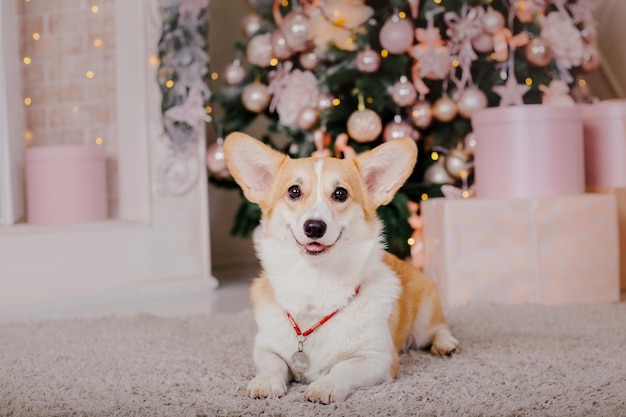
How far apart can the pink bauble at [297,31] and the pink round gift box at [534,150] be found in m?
0.83

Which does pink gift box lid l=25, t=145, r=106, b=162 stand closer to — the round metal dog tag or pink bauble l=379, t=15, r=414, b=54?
pink bauble l=379, t=15, r=414, b=54

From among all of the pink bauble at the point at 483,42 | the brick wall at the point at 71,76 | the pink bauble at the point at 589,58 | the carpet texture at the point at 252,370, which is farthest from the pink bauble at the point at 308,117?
the pink bauble at the point at 589,58

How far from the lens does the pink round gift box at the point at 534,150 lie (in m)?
2.52

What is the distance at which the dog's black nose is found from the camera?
1358 millimetres

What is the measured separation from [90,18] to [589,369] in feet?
8.52

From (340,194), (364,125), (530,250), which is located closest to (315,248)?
(340,194)

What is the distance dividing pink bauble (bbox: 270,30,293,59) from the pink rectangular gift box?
A: 986 millimetres

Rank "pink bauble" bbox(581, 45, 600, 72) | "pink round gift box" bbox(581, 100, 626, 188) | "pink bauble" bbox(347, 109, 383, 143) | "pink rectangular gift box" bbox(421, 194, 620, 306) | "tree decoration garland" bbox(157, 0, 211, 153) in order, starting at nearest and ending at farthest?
"pink rectangular gift box" bbox(421, 194, 620, 306)
"pink round gift box" bbox(581, 100, 626, 188)
"pink bauble" bbox(347, 109, 383, 143)
"tree decoration garland" bbox(157, 0, 211, 153)
"pink bauble" bbox(581, 45, 600, 72)

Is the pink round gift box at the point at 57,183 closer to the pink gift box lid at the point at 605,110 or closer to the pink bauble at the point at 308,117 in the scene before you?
the pink bauble at the point at 308,117

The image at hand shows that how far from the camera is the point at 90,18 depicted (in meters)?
3.21

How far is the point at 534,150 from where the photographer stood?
8.28 ft

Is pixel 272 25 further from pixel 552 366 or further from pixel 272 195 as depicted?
pixel 552 366

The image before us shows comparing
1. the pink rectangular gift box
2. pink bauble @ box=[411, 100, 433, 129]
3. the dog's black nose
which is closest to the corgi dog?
the dog's black nose

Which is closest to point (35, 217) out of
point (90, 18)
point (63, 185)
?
point (63, 185)
